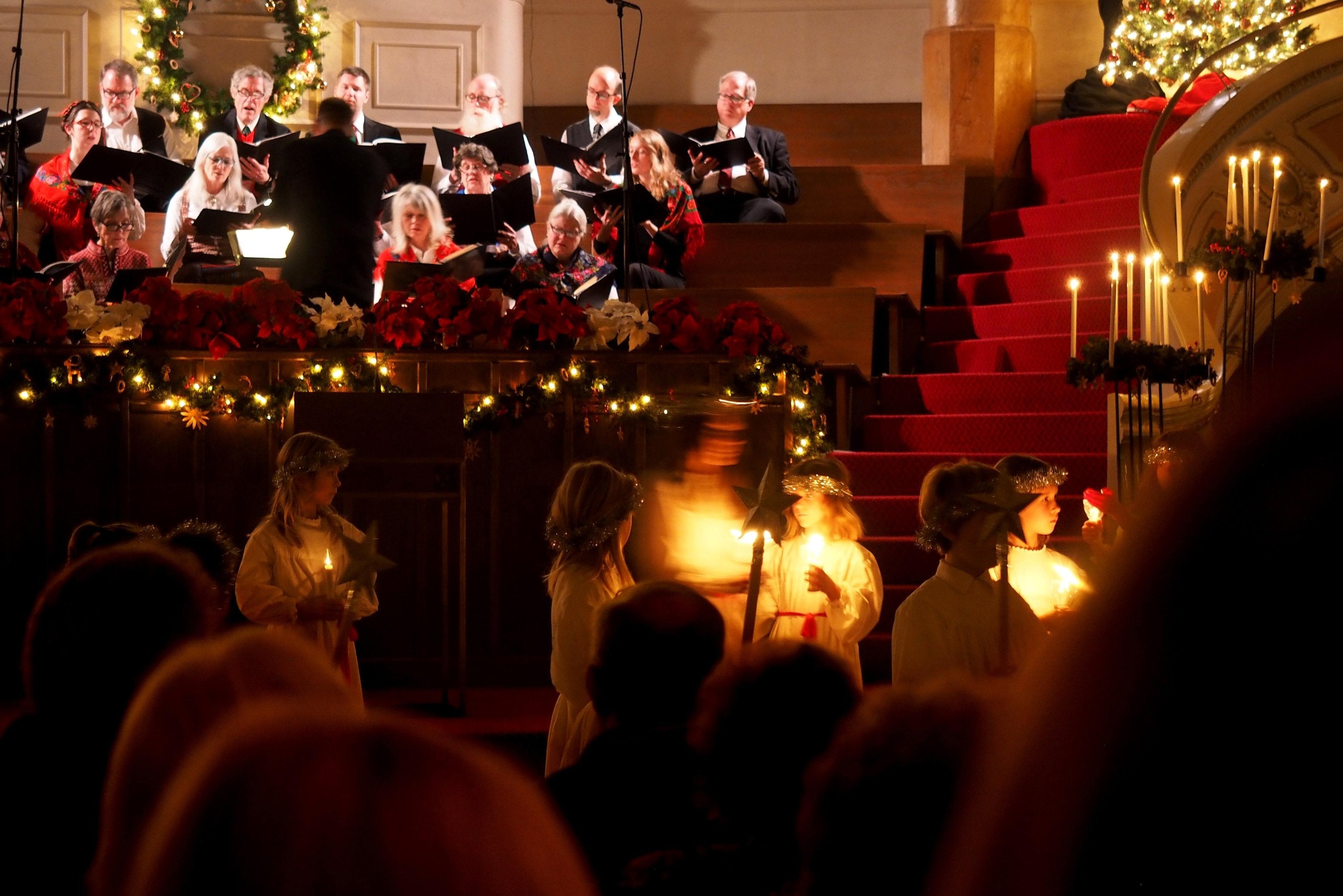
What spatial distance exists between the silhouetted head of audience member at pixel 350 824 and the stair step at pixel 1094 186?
954 cm

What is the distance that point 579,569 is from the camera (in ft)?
12.8

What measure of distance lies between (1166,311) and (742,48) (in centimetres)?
716

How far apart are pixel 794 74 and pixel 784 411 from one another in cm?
708

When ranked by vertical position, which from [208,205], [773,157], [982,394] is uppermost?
[773,157]

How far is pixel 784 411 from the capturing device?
651 cm

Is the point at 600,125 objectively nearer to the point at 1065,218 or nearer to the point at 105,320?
the point at 1065,218

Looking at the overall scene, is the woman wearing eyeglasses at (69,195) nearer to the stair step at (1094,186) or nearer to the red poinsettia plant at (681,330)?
the red poinsettia plant at (681,330)

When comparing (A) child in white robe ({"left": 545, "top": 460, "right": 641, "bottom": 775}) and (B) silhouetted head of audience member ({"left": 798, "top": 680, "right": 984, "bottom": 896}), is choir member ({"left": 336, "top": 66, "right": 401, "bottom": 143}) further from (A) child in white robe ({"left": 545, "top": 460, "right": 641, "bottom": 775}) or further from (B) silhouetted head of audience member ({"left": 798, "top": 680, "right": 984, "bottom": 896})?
(B) silhouetted head of audience member ({"left": 798, "top": 680, "right": 984, "bottom": 896})

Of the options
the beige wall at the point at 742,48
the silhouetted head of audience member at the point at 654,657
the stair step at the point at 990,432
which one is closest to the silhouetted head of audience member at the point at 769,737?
the silhouetted head of audience member at the point at 654,657

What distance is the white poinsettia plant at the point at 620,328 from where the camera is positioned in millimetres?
6648

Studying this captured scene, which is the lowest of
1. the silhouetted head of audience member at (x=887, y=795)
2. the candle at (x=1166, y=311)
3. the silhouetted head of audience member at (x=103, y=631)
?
the silhouetted head of audience member at (x=103, y=631)

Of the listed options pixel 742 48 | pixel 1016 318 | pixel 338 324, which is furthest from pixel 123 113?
pixel 1016 318

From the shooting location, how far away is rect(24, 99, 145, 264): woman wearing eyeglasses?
945 centimetres

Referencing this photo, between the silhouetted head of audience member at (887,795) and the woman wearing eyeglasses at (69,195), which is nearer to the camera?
the silhouetted head of audience member at (887,795)
